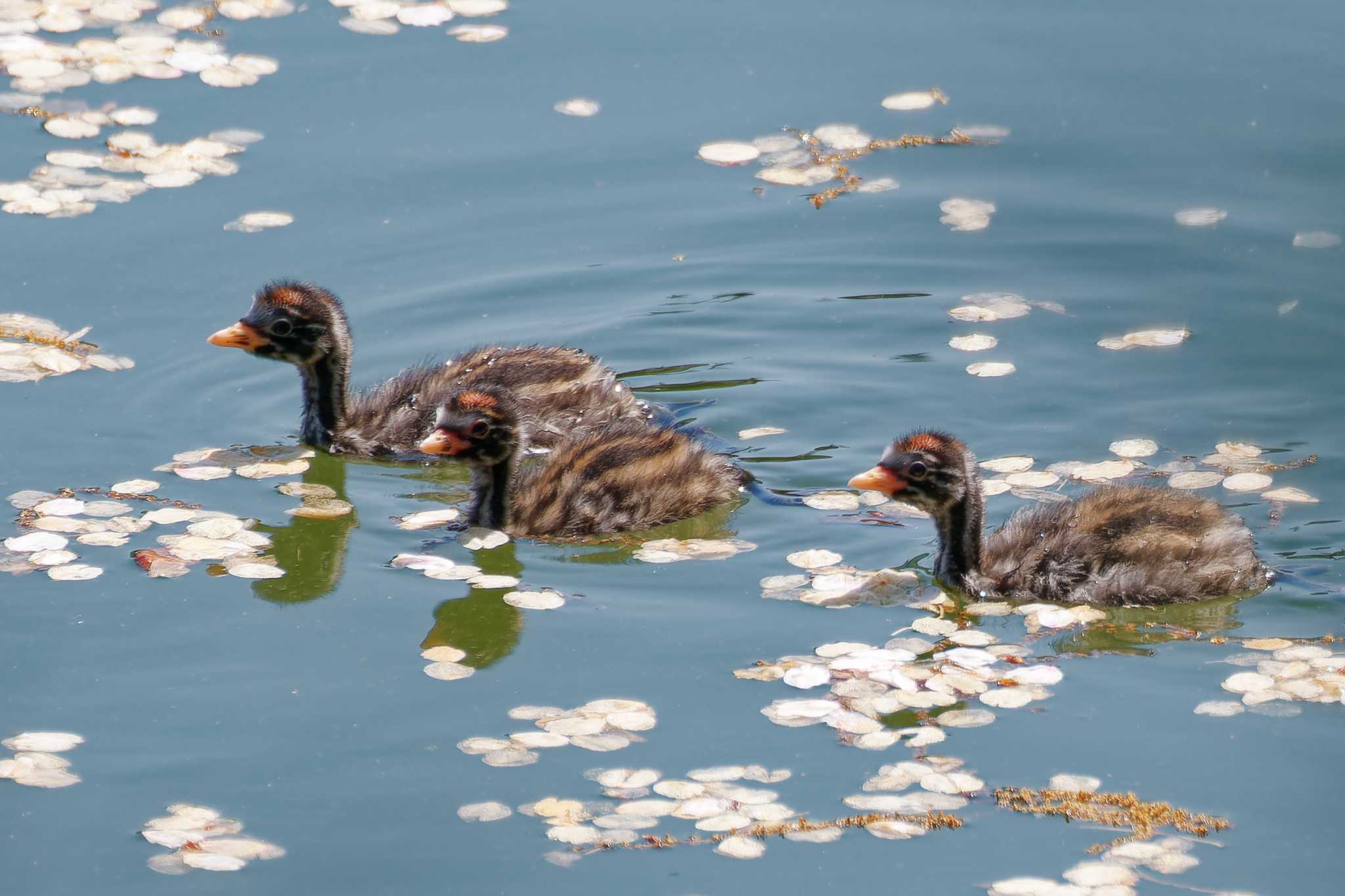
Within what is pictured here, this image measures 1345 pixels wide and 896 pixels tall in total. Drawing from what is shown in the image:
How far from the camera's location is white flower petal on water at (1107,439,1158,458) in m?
10.0

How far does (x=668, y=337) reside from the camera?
11.5 metres

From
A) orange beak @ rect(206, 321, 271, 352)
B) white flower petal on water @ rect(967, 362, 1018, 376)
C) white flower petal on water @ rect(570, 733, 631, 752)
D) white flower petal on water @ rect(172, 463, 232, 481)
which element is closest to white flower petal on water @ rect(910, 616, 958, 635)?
white flower petal on water @ rect(570, 733, 631, 752)

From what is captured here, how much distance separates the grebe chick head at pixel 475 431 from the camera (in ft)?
31.0

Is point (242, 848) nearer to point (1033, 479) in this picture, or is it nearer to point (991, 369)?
point (1033, 479)

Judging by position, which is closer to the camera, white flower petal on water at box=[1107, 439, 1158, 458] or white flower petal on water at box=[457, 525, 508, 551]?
white flower petal on water at box=[457, 525, 508, 551]

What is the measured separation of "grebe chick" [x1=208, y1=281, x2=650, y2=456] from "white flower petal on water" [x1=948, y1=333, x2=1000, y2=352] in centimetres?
186

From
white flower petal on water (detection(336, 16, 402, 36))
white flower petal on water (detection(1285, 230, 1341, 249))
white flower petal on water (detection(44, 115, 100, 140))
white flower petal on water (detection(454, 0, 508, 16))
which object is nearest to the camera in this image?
white flower petal on water (detection(1285, 230, 1341, 249))

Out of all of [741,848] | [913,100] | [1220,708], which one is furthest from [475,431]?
[913,100]

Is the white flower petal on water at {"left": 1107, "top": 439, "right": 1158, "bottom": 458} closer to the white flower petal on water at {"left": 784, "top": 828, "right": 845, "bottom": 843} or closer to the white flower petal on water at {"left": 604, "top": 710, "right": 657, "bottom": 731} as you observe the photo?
the white flower petal on water at {"left": 604, "top": 710, "right": 657, "bottom": 731}

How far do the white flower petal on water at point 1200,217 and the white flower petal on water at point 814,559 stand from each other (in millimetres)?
4482

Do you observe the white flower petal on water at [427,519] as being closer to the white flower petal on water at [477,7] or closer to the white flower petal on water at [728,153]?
the white flower petal on water at [728,153]

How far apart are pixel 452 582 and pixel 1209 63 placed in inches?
295

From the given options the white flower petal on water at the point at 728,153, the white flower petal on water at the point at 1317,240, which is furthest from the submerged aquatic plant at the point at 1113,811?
the white flower petal on water at the point at 728,153

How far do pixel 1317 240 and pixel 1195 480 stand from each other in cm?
297
